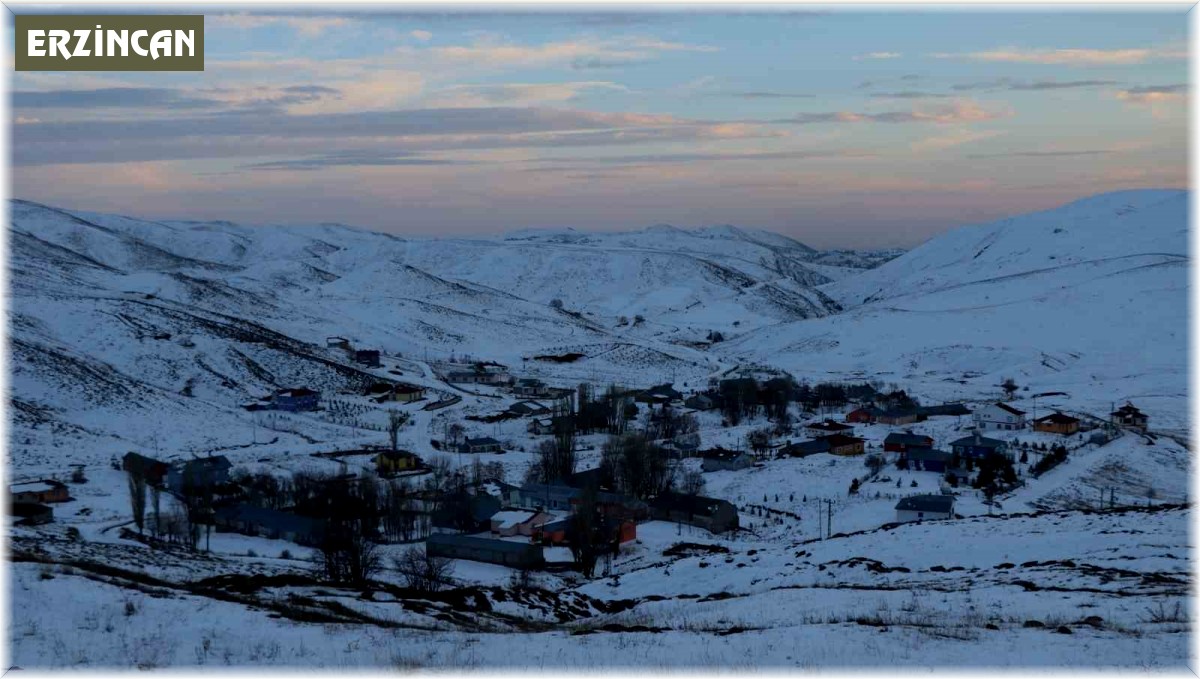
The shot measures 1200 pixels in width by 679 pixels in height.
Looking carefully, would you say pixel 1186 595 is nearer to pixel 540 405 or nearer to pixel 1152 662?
pixel 1152 662

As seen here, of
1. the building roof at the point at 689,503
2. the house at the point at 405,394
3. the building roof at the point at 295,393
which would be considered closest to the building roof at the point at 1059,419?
the building roof at the point at 689,503

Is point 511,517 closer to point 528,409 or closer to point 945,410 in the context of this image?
point 528,409

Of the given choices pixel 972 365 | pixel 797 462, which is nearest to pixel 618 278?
pixel 972 365

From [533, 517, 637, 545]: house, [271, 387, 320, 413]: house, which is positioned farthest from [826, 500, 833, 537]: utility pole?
[271, 387, 320, 413]: house

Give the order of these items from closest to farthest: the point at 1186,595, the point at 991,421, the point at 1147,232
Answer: the point at 1186,595
the point at 991,421
the point at 1147,232

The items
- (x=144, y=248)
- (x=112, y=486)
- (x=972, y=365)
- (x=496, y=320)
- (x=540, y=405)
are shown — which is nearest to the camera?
(x=112, y=486)

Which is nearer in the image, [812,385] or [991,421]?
[991,421]

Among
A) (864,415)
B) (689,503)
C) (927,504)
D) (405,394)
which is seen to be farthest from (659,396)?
(927,504)
